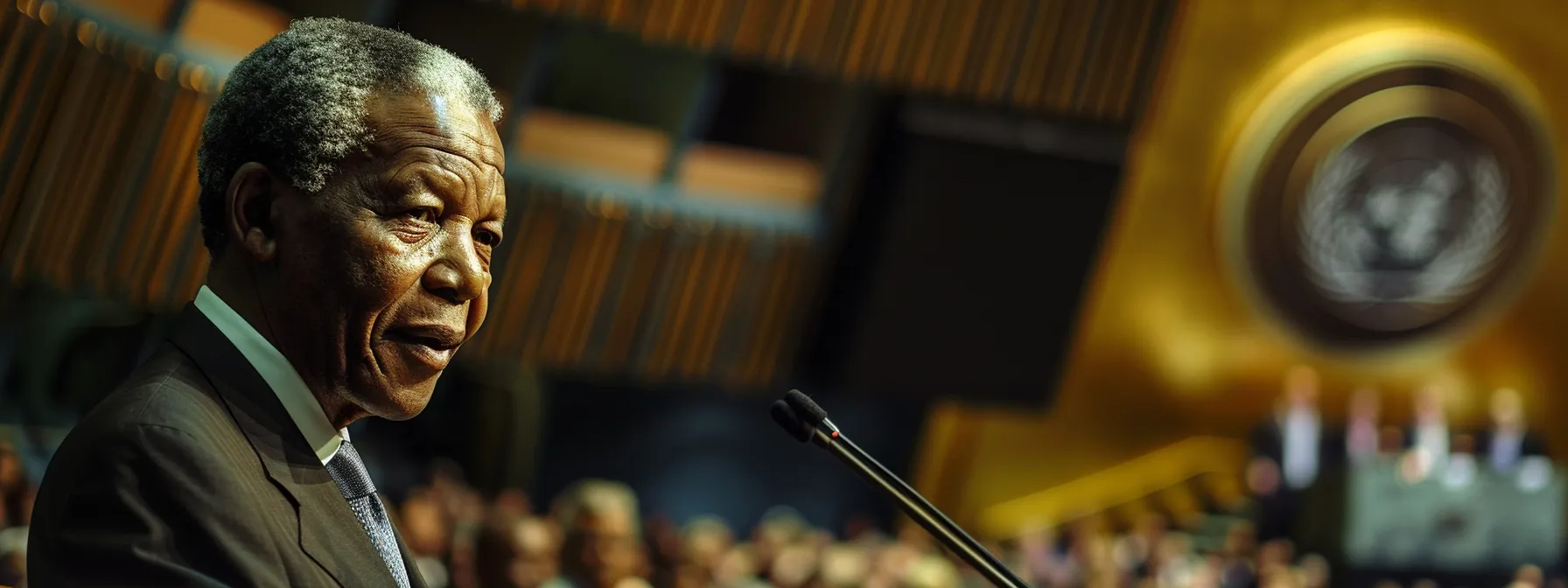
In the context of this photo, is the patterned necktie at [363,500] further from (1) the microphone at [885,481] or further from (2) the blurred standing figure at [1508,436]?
(2) the blurred standing figure at [1508,436]

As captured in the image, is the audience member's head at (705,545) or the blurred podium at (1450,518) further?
the blurred podium at (1450,518)

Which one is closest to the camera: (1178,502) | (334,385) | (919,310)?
(334,385)

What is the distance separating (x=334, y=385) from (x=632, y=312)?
5941 mm

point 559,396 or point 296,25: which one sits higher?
point 296,25

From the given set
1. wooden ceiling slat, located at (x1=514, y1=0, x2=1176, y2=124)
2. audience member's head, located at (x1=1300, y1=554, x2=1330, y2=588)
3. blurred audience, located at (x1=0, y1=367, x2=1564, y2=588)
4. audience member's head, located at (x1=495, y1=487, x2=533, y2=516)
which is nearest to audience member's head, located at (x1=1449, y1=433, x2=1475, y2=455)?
blurred audience, located at (x1=0, y1=367, x2=1564, y2=588)

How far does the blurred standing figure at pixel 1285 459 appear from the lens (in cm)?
866

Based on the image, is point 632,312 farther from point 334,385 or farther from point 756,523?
point 334,385

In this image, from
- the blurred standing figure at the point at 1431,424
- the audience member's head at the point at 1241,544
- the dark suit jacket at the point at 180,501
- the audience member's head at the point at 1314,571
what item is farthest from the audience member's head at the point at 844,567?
the blurred standing figure at the point at 1431,424

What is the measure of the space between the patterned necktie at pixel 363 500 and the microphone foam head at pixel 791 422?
0.45m

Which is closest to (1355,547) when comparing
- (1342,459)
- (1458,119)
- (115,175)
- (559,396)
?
(1342,459)

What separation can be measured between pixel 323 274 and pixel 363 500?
9.7 inches

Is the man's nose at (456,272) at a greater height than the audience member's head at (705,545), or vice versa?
the man's nose at (456,272)

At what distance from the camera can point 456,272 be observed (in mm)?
1333

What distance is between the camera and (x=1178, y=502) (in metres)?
9.32
